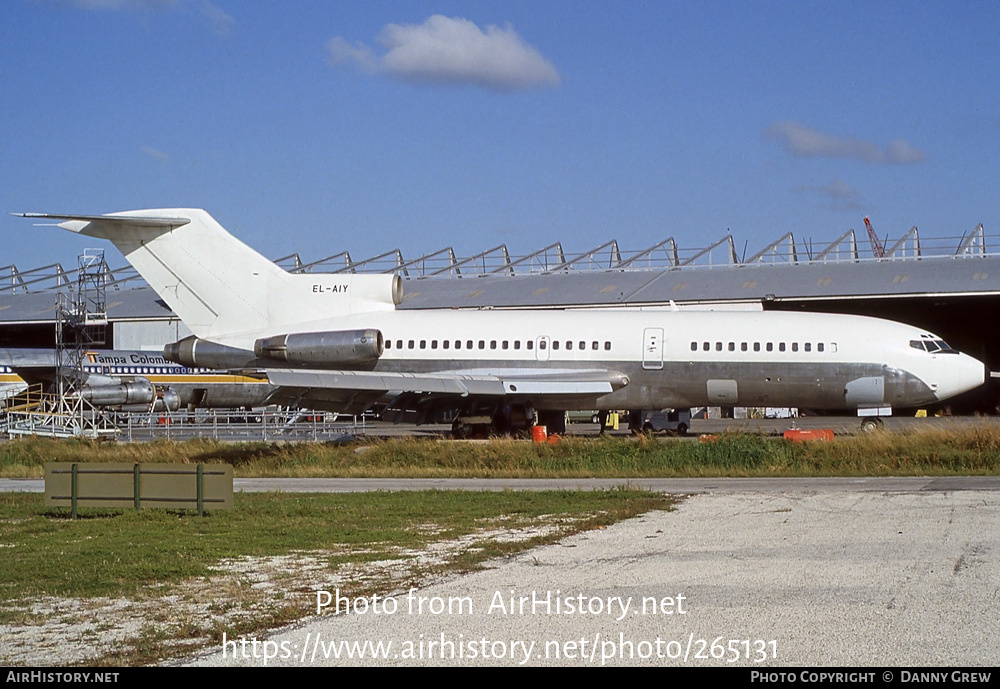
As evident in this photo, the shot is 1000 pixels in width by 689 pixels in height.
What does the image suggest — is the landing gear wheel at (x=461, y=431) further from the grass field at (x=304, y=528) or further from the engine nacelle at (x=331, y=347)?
the grass field at (x=304, y=528)

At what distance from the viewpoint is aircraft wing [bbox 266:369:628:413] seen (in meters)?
27.6

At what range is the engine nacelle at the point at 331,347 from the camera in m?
32.0

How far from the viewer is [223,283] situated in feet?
111

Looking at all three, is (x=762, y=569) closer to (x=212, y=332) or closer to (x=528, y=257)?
(x=212, y=332)

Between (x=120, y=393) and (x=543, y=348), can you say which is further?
(x=120, y=393)

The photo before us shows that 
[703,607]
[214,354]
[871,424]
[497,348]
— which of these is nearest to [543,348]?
[497,348]

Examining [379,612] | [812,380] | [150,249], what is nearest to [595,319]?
[812,380]

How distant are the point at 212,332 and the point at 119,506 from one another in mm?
16618

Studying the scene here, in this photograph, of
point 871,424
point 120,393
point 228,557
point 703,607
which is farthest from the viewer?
point 120,393

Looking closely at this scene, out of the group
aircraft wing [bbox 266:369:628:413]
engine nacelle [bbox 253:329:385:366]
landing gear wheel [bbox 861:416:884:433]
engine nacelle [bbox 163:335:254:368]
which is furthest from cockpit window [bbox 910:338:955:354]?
engine nacelle [bbox 163:335:254:368]

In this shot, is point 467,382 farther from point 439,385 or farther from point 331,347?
point 331,347

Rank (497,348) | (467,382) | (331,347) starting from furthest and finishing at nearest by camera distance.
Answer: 1. (497,348)
2. (331,347)
3. (467,382)

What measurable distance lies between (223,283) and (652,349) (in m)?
13.5

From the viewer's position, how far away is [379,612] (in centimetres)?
983
